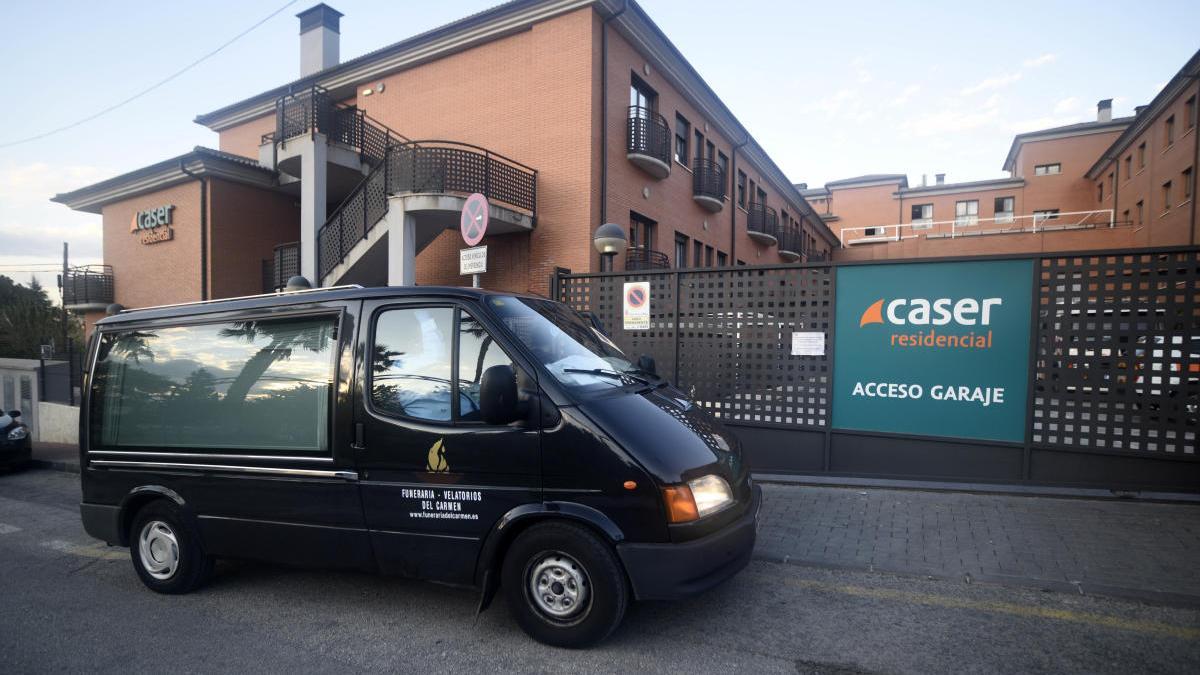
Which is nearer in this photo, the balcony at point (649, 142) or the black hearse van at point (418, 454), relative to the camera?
the black hearse van at point (418, 454)

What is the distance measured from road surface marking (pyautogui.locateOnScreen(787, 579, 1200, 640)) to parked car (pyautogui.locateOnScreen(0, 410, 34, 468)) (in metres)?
12.8

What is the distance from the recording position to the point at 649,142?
16.0m

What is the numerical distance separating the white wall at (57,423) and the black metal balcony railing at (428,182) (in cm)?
657

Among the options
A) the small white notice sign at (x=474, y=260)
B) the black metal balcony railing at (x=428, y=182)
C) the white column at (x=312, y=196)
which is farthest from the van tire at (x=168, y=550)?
the white column at (x=312, y=196)

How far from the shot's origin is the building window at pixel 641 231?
16.5 m

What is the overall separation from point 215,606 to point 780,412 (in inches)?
223

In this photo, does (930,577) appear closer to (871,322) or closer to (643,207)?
(871,322)

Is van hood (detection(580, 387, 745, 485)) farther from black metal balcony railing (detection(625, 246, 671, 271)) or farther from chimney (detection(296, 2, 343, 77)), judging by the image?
chimney (detection(296, 2, 343, 77))

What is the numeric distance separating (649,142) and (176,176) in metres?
14.2

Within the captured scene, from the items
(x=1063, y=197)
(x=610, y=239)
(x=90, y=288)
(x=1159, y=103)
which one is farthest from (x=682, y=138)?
(x=1063, y=197)

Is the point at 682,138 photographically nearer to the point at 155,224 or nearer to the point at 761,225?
the point at 761,225

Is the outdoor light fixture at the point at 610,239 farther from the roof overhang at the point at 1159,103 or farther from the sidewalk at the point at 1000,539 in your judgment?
the roof overhang at the point at 1159,103

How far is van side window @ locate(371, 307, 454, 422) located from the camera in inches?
147

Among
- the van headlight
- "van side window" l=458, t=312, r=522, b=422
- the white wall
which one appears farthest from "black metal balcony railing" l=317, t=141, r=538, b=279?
the van headlight
